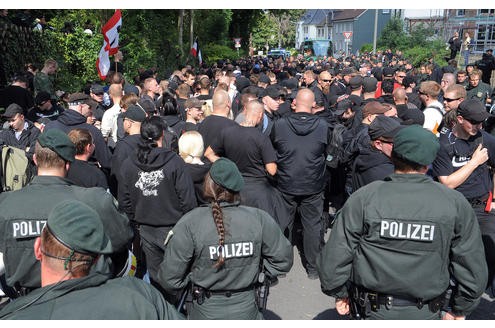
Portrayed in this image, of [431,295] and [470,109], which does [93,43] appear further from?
[431,295]

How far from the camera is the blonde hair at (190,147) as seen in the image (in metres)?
4.67

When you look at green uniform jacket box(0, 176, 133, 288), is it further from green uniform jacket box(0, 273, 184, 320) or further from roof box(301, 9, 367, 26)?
roof box(301, 9, 367, 26)

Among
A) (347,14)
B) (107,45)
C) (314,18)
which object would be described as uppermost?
(347,14)

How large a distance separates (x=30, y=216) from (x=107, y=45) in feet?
26.7

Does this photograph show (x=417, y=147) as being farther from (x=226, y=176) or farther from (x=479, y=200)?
(x=479, y=200)

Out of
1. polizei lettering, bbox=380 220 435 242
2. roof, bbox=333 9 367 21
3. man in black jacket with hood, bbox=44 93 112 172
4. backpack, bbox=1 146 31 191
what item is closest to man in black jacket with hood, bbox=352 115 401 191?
polizei lettering, bbox=380 220 435 242

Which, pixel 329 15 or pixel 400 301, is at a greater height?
pixel 329 15

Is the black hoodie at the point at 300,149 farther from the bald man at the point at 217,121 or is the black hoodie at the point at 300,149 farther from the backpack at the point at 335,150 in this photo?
the bald man at the point at 217,121

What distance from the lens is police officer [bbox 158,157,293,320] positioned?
10.0ft

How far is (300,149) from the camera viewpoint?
17.4 ft

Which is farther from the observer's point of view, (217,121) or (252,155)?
(217,121)

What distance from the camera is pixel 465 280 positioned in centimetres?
296

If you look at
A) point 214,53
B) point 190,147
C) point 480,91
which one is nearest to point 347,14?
point 214,53

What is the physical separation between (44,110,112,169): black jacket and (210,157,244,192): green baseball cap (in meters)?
2.70
